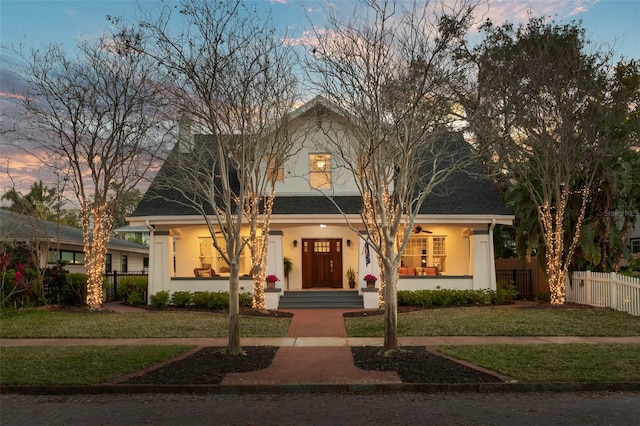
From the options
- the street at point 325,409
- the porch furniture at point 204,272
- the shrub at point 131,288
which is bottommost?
the street at point 325,409

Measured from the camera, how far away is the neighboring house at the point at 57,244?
2239 cm

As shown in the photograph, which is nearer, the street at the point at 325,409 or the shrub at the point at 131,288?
the street at the point at 325,409

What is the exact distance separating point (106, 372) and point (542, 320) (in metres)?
11.1

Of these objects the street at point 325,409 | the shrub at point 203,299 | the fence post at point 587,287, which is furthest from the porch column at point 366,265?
the street at point 325,409

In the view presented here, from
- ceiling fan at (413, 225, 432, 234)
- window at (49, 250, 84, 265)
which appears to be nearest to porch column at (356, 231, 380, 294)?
ceiling fan at (413, 225, 432, 234)

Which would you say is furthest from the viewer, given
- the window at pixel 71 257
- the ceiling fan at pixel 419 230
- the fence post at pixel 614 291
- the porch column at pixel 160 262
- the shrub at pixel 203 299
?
the window at pixel 71 257

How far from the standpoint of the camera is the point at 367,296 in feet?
64.4

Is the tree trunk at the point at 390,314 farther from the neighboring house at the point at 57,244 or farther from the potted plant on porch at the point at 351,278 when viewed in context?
the neighboring house at the point at 57,244

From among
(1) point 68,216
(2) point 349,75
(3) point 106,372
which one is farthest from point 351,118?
(1) point 68,216

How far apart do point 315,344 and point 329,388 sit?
13.2ft

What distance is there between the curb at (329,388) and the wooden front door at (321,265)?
14.1 metres

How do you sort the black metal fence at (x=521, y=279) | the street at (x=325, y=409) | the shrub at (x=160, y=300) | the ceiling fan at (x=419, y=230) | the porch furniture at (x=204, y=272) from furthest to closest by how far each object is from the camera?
the black metal fence at (x=521, y=279) < the porch furniture at (x=204, y=272) < the ceiling fan at (x=419, y=230) < the shrub at (x=160, y=300) < the street at (x=325, y=409)

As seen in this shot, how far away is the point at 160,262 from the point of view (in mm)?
21109

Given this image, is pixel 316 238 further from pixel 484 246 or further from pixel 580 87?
pixel 580 87
